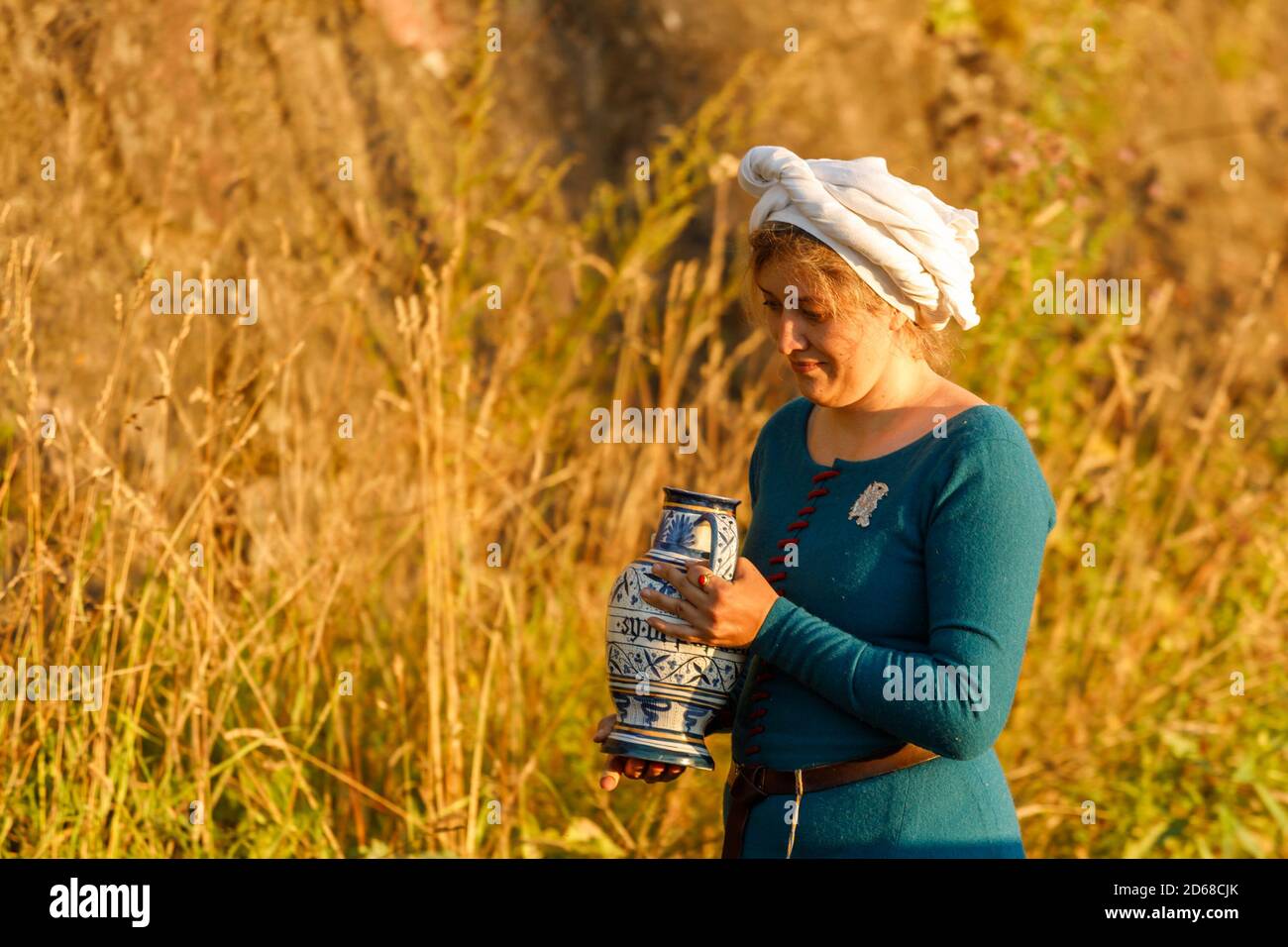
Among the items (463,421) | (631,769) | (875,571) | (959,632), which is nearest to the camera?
(959,632)

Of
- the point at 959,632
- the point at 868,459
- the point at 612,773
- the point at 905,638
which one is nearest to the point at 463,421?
the point at 612,773

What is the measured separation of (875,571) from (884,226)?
48 cm

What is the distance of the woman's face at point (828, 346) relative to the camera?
204cm

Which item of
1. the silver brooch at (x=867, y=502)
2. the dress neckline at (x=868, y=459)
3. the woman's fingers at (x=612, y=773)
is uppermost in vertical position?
the dress neckline at (x=868, y=459)

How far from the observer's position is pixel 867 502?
6.61 feet

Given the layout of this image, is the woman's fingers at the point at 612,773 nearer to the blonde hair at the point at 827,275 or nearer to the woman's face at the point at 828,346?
the woman's face at the point at 828,346

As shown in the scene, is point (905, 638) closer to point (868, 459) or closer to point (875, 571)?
point (875, 571)

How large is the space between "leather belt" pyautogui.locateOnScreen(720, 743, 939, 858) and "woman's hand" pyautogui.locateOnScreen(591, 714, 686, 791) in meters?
0.10

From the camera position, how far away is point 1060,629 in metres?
3.99

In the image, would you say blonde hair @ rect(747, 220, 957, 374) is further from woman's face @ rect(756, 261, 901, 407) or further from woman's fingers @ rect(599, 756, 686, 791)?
woman's fingers @ rect(599, 756, 686, 791)

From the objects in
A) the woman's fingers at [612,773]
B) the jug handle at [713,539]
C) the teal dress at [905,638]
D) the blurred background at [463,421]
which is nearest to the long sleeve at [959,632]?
the teal dress at [905,638]
